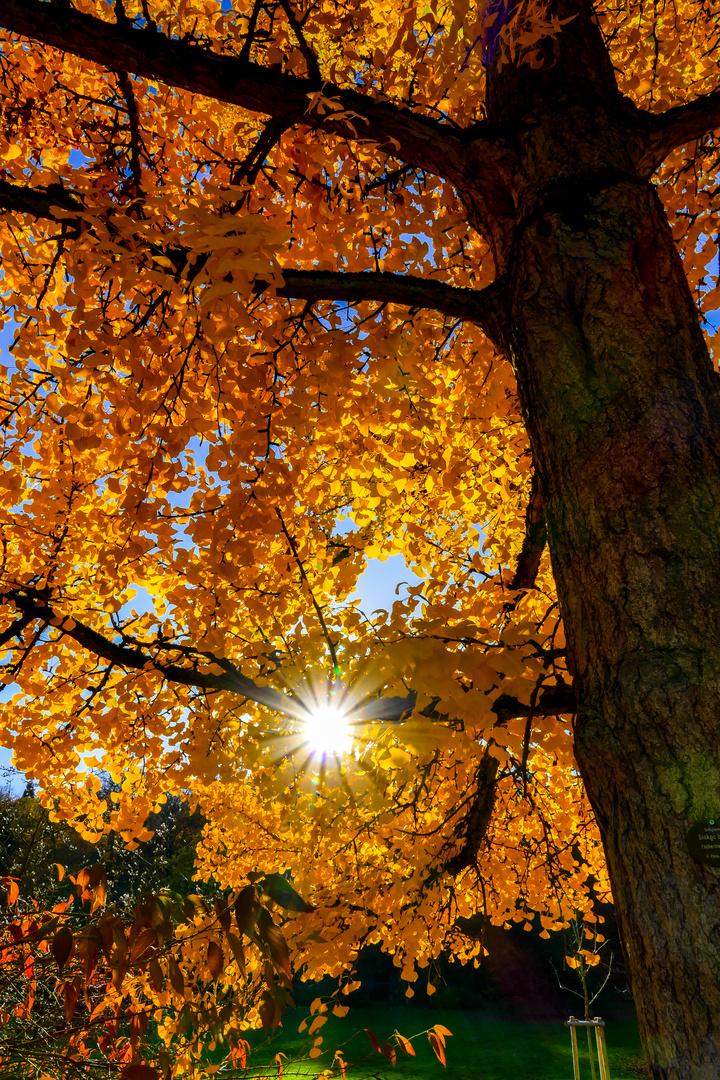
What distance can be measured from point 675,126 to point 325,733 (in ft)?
9.16

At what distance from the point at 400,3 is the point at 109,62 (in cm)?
236

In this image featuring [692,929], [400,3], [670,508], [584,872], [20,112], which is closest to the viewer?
[692,929]

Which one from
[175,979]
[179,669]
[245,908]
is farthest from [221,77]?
[179,669]

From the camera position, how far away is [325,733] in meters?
2.99

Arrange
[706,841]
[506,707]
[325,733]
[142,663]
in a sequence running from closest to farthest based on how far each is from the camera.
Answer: [706,841] < [506,707] < [325,733] < [142,663]

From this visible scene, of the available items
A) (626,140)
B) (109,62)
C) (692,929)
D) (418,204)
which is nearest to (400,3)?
(418,204)

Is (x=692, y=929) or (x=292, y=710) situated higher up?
(x=292, y=710)

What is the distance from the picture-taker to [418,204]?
144 inches

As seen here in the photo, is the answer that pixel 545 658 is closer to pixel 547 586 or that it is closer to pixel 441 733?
pixel 441 733

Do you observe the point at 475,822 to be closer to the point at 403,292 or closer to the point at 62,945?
the point at 62,945

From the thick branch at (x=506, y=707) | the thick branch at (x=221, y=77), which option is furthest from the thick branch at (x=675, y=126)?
the thick branch at (x=506, y=707)

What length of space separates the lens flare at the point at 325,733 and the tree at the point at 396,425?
5.7 inches

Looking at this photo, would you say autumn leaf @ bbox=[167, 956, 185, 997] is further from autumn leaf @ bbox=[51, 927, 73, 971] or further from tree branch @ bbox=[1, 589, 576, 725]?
tree branch @ bbox=[1, 589, 576, 725]

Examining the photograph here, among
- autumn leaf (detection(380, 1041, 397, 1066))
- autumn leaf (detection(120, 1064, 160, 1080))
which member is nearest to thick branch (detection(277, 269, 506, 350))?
autumn leaf (detection(120, 1064, 160, 1080))
